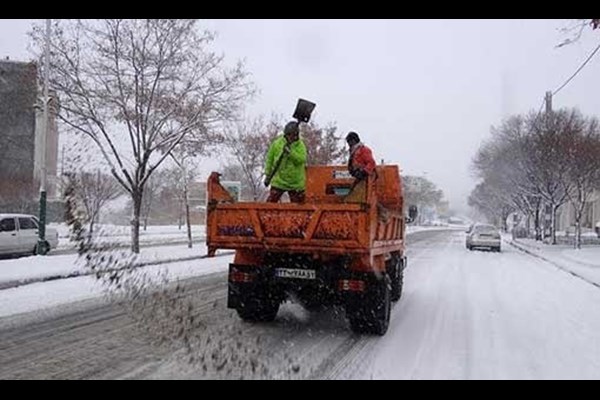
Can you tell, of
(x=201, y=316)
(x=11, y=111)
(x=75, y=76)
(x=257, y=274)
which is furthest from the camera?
(x=11, y=111)

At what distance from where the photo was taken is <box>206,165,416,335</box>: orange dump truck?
734 centimetres

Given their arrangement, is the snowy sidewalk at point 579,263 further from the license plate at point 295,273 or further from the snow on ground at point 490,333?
the license plate at point 295,273

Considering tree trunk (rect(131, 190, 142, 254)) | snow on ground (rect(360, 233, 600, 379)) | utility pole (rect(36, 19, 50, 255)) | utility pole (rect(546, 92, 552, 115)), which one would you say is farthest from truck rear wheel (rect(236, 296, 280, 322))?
utility pole (rect(546, 92, 552, 115))

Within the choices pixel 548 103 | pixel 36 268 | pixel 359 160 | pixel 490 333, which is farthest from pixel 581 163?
pixel 359 160

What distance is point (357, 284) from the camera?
7.68 metres

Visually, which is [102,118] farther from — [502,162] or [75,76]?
[502,162]

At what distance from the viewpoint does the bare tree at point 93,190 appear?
19108mm

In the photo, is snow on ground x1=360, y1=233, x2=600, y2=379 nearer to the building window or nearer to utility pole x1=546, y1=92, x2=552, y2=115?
the building window

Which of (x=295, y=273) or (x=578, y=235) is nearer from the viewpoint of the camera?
(x=295, y=273)

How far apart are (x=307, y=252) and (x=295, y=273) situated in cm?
44

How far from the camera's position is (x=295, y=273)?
25.8 feet

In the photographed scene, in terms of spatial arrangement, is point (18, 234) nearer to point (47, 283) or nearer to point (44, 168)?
point (44, 168)
